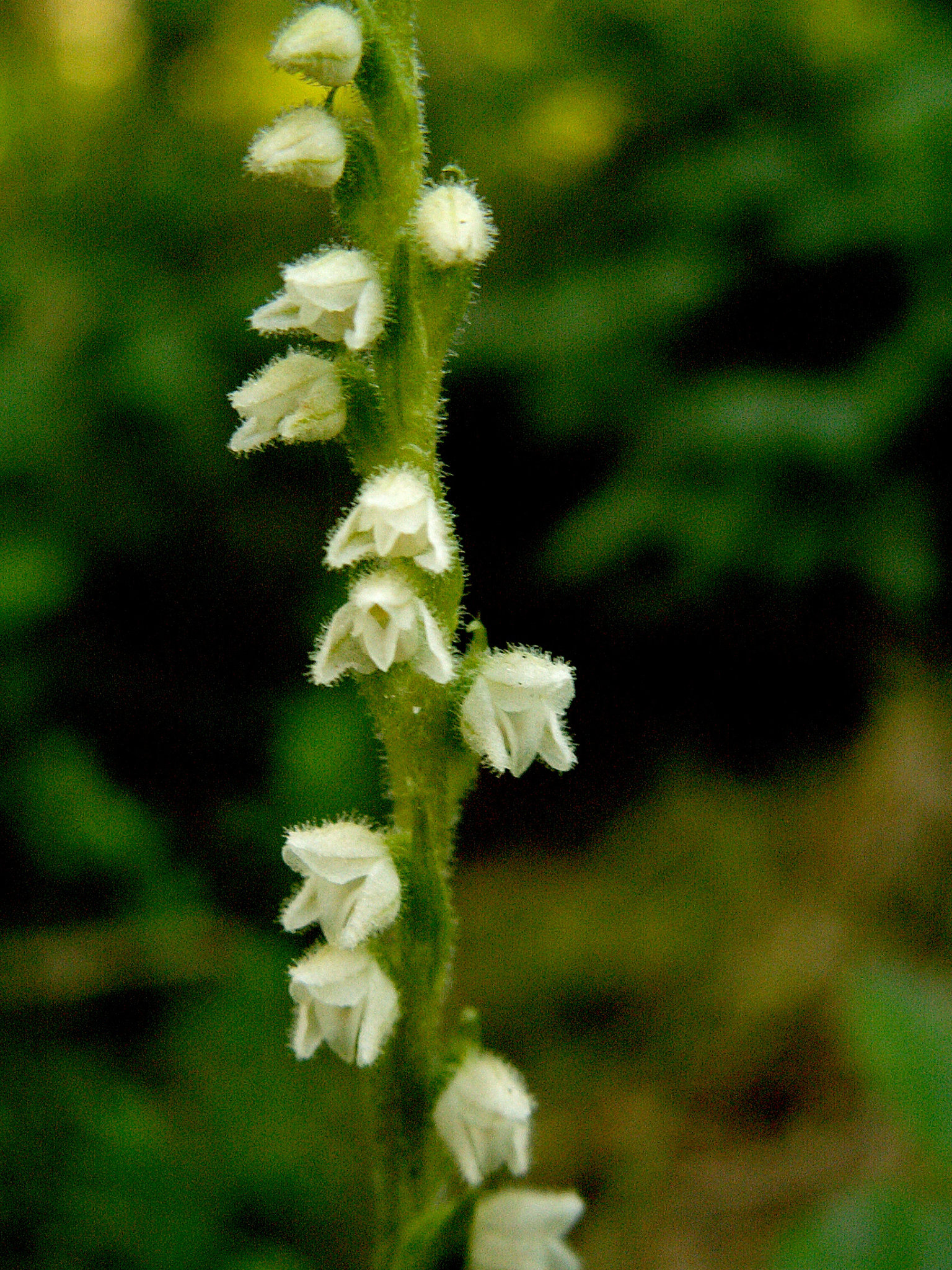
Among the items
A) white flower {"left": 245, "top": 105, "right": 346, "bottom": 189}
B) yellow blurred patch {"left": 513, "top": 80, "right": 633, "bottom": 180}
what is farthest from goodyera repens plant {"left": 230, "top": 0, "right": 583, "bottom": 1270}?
yellow blurred patch {"left": 513, "top": 80, "right": 633, "bottom": 180}

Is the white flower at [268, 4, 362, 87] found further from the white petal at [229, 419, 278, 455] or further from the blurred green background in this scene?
the blurred green background

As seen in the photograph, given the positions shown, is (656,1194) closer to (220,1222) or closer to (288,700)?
(220,1222)

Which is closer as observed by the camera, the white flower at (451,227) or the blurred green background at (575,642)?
the white flower at (451,227)

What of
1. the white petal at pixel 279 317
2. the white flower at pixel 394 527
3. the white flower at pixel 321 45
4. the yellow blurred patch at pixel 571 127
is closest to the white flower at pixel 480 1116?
the white flower at pixel 394 527

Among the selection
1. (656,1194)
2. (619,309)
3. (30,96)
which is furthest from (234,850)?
(30,96)

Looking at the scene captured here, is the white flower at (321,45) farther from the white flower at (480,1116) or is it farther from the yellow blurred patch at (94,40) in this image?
the yellow blurred patch at (94,40)

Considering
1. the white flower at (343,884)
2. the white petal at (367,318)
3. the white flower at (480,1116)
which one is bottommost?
the white flower at (480,1116)

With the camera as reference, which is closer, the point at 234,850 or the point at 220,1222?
the point at 220,1222
